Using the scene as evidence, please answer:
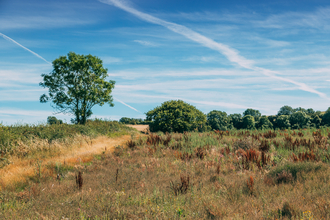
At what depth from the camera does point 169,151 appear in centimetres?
1155

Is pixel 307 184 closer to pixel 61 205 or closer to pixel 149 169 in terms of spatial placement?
pixel 149 169

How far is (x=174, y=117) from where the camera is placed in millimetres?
33000

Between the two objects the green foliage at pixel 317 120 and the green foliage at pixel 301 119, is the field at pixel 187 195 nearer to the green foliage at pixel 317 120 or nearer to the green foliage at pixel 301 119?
the green foliage at pixel 301 119

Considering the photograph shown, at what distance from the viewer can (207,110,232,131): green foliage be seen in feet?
162

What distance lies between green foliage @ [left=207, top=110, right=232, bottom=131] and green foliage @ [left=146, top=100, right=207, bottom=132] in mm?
13597

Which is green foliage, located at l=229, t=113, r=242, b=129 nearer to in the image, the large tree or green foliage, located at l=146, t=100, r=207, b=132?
green foliage, located at l=146, t=100, r=207, b=132

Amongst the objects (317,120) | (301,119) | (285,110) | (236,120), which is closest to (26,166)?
(301,119)

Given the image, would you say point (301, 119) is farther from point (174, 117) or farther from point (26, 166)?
point (26, 166)

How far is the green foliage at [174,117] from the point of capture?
108ft

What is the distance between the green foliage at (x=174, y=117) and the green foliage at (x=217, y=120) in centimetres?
1360

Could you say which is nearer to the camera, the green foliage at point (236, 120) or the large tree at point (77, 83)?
the large tree at point (77, 83)

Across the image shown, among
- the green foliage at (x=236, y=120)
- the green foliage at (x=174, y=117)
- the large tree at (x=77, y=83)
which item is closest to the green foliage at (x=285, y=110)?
the green foliage at (x=236, y=120)

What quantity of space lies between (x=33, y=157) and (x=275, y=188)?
12450mm

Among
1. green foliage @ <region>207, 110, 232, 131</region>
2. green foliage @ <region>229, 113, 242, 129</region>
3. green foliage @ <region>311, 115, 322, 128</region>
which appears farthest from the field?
green foliage @ <region>229, 113, 242, 129</region>
